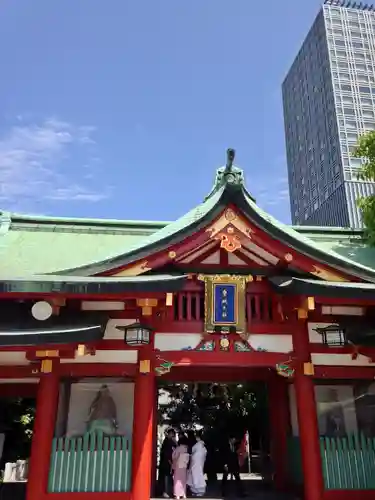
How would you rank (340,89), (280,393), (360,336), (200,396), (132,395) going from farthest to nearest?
(340,89)
(200,396)
(280,393)
(132,395)
(360,336)

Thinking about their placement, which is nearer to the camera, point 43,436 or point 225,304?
point 43,436

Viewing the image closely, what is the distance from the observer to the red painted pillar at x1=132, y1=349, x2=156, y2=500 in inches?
346

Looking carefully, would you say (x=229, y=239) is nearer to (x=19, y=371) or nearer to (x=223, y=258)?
(x=223, y=258)

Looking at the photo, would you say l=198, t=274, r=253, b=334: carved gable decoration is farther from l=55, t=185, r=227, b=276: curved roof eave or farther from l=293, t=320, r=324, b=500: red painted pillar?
l=293, t=320, r=324, b=500: red painted pillar

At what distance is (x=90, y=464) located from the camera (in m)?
8.99

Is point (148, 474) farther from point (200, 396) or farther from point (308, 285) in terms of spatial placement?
point (200, 396)

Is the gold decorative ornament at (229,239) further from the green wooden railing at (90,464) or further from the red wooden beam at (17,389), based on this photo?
the red wooden beam at (17,389)

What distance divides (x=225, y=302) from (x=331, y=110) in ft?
320

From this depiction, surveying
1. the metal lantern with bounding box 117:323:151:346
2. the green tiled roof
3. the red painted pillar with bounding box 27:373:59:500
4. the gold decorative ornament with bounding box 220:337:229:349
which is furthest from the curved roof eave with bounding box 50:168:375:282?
the red painted pillar with bounding box 27:373:59:500

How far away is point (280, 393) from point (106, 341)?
5305 millimetres

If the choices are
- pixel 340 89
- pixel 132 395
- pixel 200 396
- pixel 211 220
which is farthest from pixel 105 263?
pixel 340 89

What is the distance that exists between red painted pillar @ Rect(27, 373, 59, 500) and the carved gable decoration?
354 centimetres

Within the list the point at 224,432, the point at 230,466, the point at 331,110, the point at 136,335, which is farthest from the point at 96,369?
the point at 331,110

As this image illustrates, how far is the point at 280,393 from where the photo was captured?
12172mm
